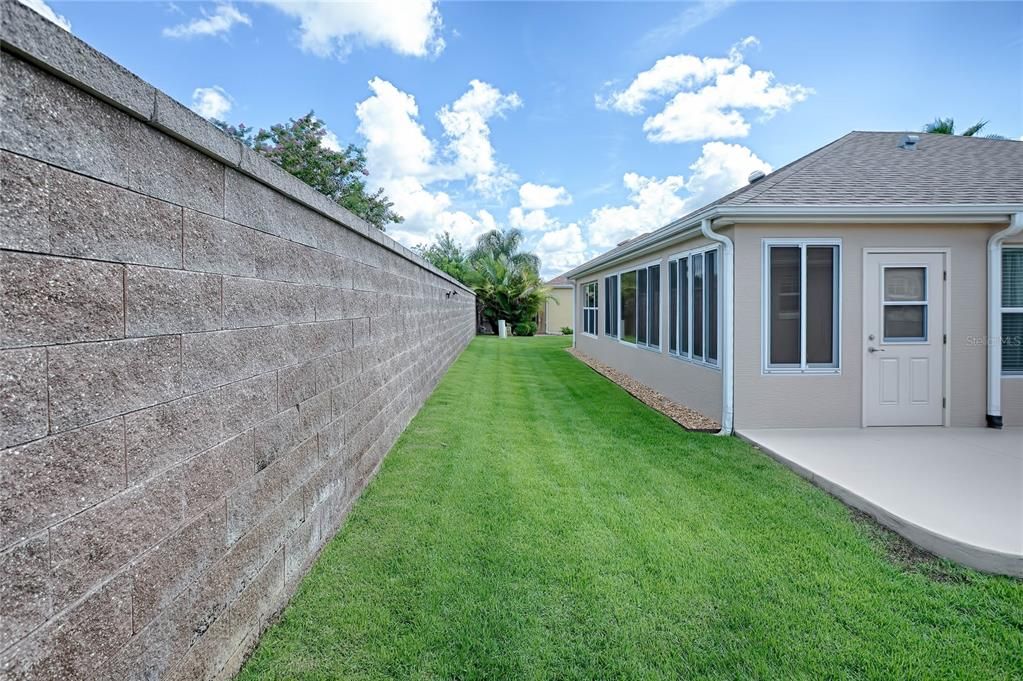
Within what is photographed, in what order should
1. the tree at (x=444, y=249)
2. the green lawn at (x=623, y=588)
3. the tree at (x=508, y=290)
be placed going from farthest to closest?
the tree at (x=444, y=249)
the tree at (x=508, y=290)
the green lawn at (x=623, y=588)

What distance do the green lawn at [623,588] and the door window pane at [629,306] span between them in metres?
6.64

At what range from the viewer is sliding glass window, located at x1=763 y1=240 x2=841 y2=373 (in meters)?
6.58

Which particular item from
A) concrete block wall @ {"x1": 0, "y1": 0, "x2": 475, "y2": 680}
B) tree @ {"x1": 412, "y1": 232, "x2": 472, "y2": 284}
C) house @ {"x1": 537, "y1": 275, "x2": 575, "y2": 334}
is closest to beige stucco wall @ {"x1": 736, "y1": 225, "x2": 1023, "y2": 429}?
concrete block wall @ {"x1": 0, "y1": 0, "x2": 475, "y2": 680}

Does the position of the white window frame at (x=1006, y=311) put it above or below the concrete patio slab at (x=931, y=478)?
above

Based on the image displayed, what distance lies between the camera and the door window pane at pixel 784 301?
A: 6590mm

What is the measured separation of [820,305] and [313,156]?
921 inches

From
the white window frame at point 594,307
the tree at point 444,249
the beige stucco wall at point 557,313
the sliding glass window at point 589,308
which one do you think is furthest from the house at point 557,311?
the sliding glass window at point 589,308

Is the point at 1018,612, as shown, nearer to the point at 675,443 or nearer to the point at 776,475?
the point at 776,475

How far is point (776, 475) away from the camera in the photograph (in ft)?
16.3

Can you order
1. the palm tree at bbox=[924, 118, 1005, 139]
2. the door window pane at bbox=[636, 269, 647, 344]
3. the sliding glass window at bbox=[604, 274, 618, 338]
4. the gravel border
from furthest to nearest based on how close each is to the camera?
the palm tree at bbox=[924, 118, 1005, 139] < the sliding glass window at bbox=[604, 274, 618, 338] < the door window pane at bbox=[636, 269, 647, 344] < the gravel border

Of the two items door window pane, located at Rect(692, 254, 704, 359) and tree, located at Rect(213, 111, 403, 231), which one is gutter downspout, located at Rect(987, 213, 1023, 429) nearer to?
door window pane, located at Rect(692, 254, 704, 359)

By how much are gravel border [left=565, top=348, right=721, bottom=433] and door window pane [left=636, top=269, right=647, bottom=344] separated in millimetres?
1010

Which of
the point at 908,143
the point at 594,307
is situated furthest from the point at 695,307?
the point at 594,307

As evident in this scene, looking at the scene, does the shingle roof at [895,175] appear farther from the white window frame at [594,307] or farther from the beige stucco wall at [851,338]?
the white window frame at [594,307]
